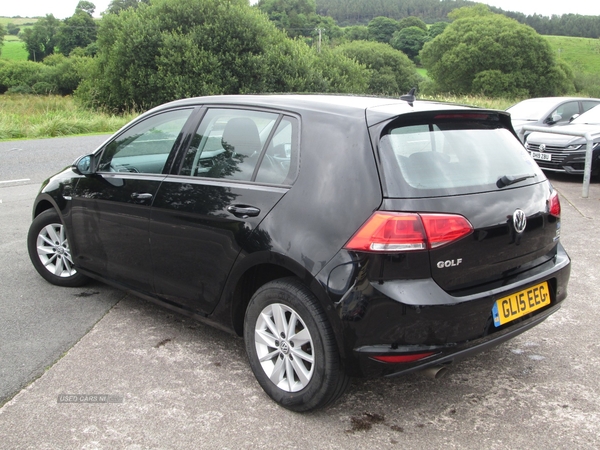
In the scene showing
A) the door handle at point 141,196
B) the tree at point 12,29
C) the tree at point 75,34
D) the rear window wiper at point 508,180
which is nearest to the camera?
the rear window wiper at point 508,180

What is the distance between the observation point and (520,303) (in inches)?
122

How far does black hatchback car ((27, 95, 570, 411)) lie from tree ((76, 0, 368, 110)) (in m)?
32.2

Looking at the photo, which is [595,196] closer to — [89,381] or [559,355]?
[559,355]

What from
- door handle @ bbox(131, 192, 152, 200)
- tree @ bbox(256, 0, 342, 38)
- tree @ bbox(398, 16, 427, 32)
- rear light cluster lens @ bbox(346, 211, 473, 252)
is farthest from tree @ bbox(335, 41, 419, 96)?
rear light cluster lens @ bbox(346, 211, 473, 252)

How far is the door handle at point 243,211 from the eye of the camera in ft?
10.5

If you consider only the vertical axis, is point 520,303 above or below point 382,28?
below

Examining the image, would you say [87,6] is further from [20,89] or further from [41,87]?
[41,87]

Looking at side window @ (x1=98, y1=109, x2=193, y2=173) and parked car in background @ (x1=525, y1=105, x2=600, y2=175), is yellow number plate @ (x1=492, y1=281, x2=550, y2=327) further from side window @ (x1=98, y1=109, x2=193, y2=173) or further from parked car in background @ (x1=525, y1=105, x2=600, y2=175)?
parked car in background @ (x1=525, y1=105, x2=600, y2=175)

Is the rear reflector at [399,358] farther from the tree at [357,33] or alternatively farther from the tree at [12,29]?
the tree at [12,29]

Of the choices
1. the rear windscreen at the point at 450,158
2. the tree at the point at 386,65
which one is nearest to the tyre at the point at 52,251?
the rear windscreen at the point at 450,158

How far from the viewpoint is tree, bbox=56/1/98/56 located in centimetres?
9106

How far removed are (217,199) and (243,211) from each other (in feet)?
0.87

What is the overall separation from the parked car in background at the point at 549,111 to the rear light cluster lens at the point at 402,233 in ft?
38.9

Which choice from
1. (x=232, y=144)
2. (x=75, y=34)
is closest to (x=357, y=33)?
(x=75, y=34)
